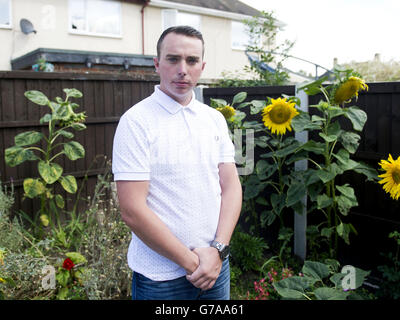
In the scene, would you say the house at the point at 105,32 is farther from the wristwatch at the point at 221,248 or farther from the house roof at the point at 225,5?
the wristwatch at the point at 221,248

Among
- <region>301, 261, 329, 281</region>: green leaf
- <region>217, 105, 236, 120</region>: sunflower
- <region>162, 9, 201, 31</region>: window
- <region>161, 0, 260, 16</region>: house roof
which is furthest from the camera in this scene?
<region>161, 0, 260, 16</region>: house roof

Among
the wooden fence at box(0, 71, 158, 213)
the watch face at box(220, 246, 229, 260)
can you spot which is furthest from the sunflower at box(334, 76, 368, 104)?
the wooden fence at box(0, 71, 158, 213)

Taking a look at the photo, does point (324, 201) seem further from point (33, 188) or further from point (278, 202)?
point (33, 188)

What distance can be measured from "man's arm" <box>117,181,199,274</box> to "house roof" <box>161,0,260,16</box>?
15.6 m

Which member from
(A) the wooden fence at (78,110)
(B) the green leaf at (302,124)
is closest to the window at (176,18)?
(A) the wooden fence at (78,110)

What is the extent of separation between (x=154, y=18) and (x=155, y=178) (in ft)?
48.7

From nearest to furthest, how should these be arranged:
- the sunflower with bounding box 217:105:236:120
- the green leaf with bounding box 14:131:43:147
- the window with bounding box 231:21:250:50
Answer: the sunflower with bounding box 217:105:236:120
the green leaf with bounding box 14:131:43:147
the window with bounding box 231:21:250:50

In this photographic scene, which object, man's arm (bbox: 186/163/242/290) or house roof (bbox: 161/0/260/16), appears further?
house roof (bbox: 161/0/260/16)

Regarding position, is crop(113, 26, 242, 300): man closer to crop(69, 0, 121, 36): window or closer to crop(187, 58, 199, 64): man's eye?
crop(187, 58, 199, 64): man's eye

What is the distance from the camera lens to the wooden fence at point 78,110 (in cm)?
417

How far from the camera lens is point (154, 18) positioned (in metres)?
15.3

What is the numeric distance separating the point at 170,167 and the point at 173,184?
60 millimetres

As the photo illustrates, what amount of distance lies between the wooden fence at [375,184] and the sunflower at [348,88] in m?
0.37

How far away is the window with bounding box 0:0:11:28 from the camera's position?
12.2 m
